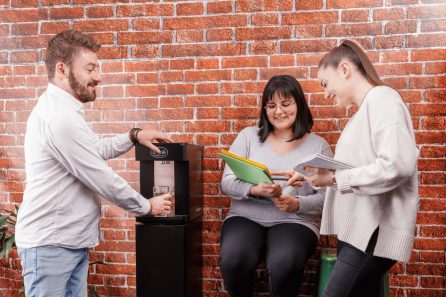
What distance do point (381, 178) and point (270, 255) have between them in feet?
3.27

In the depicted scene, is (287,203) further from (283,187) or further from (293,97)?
(293,97)

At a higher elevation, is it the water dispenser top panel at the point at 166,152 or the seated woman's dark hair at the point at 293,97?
the seated woman's dark hair at the point at 293,97

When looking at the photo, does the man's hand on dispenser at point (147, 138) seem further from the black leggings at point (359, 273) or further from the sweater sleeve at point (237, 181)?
the black leggings at point (359, 273)

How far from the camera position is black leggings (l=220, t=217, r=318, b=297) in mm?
2367

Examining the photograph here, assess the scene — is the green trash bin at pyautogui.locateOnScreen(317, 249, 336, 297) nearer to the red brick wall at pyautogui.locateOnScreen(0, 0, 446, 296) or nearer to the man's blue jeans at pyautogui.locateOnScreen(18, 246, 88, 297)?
the red brick wall at pyautogui.locateOnScreen(0, 0, 446, 296)

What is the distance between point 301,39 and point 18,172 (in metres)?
2.01

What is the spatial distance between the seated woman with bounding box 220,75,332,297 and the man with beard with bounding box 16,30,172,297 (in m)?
0.68

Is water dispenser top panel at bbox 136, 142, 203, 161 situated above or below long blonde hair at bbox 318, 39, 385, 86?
below

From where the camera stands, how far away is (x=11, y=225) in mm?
2926

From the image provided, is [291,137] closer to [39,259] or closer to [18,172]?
[39,259]

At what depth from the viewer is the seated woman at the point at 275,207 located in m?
2.40

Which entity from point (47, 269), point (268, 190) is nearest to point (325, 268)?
point (268, 190)

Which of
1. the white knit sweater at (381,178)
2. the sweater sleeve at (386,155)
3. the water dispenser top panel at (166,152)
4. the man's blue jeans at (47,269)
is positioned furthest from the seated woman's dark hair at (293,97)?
the man's blue jeans at (47,269)

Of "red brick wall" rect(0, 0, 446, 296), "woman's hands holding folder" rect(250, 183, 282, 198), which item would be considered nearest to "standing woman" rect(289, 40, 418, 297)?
"woman's hands holding folder" rect(250, 183, 282, 198)
